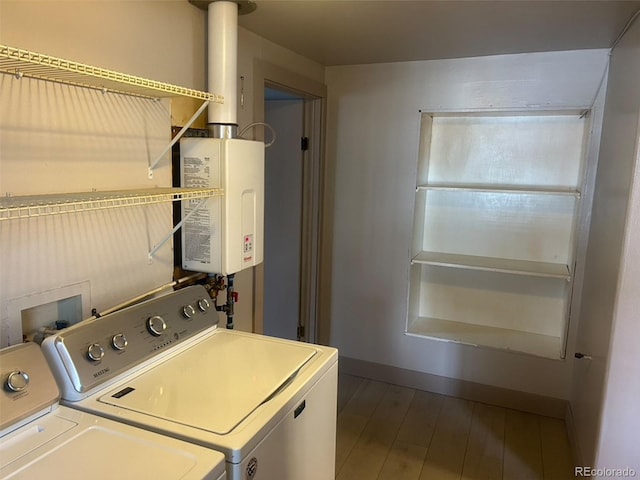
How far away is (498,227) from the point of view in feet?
9.52

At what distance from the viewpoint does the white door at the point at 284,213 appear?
3.12 metres

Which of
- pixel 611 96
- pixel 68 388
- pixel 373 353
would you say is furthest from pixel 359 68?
pixel 68 388

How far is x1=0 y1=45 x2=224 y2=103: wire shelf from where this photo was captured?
1.00 m

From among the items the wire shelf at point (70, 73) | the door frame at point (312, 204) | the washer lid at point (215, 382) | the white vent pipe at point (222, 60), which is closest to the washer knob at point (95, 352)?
the washer lid at point (215, 382)

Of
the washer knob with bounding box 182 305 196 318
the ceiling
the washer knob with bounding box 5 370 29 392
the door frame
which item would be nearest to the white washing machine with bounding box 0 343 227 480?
the washer knob with bounding box 5 370 29 392

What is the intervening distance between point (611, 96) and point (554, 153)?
47cm

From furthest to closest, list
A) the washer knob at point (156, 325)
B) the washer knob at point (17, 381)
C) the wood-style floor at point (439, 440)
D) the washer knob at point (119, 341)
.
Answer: the wood-style floor at point (439, 440), the washer knob at point (156, 325), the washer knob at point (119, 341), the washer knob at point (17, 381)

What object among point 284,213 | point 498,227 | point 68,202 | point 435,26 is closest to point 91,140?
point 68,202

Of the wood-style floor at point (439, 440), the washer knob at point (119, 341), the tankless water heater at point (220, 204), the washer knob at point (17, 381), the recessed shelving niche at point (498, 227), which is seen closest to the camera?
the washer knob at point (17, 381)

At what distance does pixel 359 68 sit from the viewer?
9.62 ft

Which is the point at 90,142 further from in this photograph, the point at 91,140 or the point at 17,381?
the point at 17,381

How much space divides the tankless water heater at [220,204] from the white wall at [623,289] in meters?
1.44

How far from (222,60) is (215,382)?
3.92ft

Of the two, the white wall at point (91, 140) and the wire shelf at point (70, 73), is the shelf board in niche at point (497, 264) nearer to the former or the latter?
the white wall at point (91, 140)
